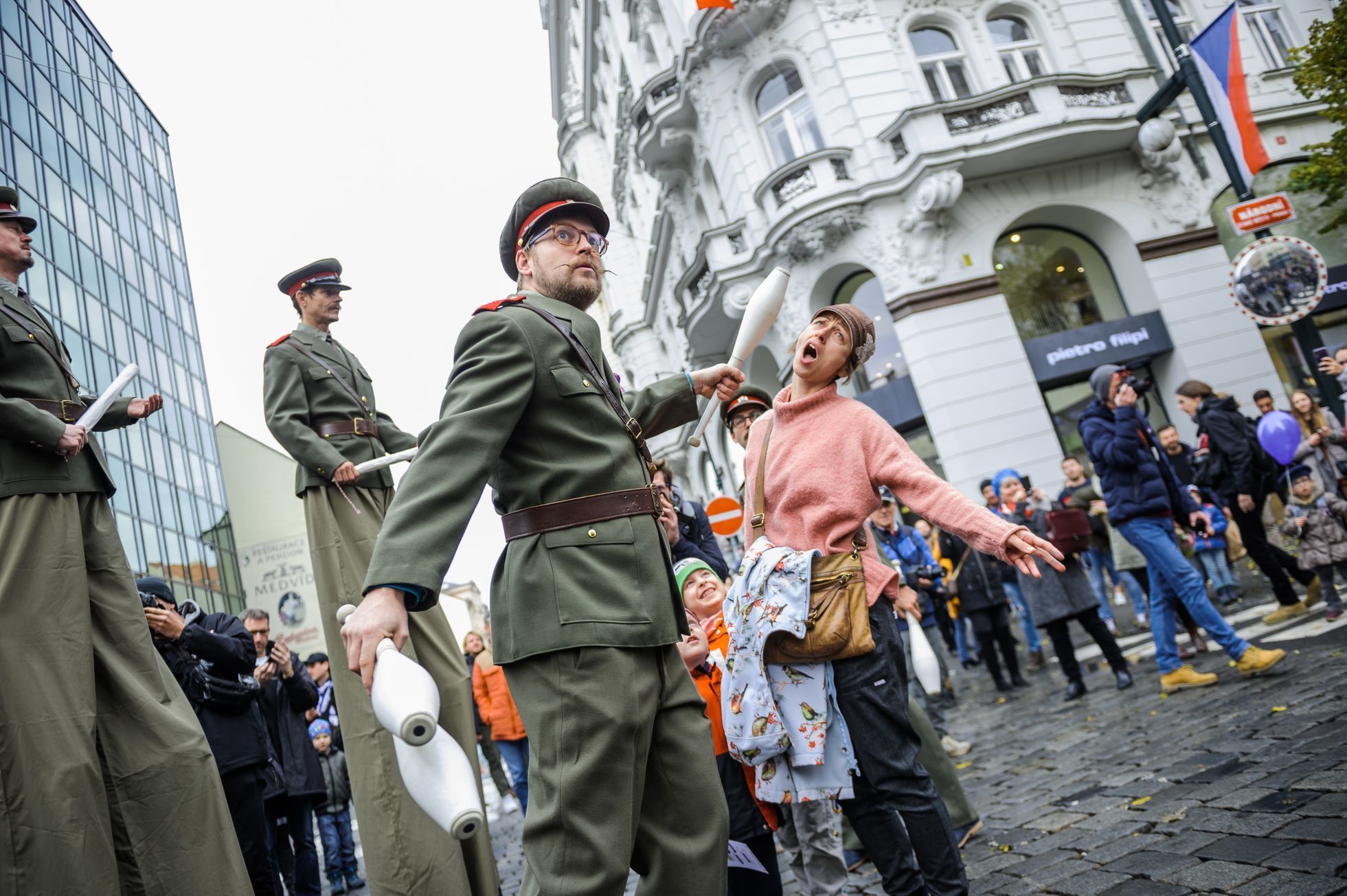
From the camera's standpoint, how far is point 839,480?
310 cm

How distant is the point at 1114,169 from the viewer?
A: 16.9 meters

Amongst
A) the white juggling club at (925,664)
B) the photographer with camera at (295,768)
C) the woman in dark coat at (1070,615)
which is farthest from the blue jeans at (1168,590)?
the photographer with camera at (295,768)

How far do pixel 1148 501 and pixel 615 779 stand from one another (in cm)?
537

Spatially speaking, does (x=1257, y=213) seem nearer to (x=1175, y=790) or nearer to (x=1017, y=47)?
(x=1017, y=47)

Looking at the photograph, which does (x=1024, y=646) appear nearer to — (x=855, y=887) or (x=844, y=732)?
(x=855, y=887)

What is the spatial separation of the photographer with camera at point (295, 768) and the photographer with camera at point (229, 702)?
1.43 meters

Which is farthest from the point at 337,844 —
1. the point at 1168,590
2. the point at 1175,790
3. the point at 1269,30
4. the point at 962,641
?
the point at 1269,30

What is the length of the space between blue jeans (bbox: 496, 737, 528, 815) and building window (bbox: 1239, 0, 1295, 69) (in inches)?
759

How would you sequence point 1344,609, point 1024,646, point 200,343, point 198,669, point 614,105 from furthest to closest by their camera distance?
1. point 200,343
2. point 614,105
3. point 1024,646
4. point 1344,609
5. point 198,669

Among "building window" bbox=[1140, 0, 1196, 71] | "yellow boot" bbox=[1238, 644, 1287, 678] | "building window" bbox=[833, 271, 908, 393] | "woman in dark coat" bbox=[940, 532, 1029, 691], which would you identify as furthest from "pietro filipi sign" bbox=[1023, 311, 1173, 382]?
"yellow boot" bbox=[1238, 644, 1287, 678]

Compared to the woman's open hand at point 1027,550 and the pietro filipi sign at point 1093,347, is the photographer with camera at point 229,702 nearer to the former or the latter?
the woman's open hand at point 1027,550

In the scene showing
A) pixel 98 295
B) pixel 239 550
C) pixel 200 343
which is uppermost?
pixel 200 343

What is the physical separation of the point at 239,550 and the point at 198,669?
36.5 m

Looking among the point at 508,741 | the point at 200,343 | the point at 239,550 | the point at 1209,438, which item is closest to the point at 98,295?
the point at 200,343
